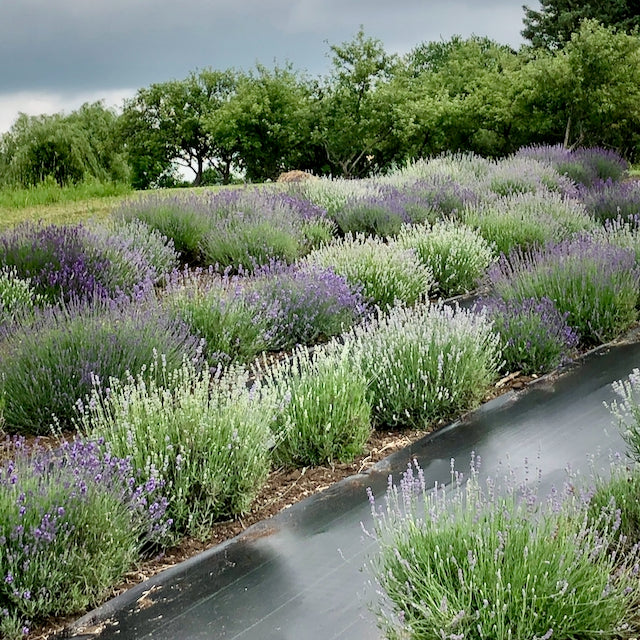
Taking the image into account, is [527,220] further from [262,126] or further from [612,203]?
[262,126]

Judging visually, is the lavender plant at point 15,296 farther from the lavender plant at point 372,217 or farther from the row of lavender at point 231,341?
the lavender plant at point 372,217

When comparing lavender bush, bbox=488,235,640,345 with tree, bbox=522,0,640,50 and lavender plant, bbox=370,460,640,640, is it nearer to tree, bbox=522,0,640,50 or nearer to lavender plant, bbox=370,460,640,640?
lavender plant, bbox=370,460,640,640

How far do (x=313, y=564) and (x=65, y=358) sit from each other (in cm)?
241

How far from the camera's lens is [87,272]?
7.32 metres

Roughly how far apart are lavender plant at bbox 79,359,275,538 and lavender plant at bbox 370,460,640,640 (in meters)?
1.15

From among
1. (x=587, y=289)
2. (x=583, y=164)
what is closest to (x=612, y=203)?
(x=583, y=164)

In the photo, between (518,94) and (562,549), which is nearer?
(562,549)

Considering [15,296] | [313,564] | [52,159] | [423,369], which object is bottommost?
[313,564]

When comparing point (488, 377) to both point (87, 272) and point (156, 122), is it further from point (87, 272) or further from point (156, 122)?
point (156, 122)

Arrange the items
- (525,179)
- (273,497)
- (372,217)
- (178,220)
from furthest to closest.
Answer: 1. (525,179)
2. (372,217)
3. (178,220)
4. (273,497)

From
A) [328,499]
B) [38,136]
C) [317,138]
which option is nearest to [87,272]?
[328,499]

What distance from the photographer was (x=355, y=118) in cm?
2745

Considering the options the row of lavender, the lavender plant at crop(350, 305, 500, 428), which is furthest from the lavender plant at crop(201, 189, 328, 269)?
the lavender plant at crop(350, 305, 500, 428)

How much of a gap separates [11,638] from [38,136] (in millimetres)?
17475
